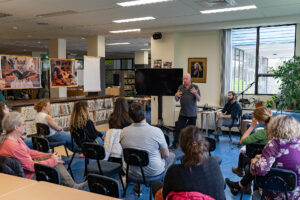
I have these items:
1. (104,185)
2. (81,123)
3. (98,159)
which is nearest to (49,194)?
(104,185)

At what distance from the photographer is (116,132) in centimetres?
382

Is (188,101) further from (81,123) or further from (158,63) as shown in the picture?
(158,63)

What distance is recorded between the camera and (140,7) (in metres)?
5.77

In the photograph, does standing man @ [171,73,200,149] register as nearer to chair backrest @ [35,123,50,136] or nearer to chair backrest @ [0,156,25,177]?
chair backrest @ [35,123,50,136]

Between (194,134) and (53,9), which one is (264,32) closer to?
(53,9)

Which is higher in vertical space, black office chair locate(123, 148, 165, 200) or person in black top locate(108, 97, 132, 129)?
person in black top locate(108, 97, 132, 129)

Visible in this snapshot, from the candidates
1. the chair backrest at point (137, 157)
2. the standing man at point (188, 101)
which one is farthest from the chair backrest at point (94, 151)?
the standing man at point (188, 101)

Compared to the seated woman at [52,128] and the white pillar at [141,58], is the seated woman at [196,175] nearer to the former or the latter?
the seated woman at [52,128]

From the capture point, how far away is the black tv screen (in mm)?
7363

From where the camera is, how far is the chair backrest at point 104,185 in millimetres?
2088

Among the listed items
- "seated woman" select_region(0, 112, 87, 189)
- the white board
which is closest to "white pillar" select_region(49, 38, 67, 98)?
the white board

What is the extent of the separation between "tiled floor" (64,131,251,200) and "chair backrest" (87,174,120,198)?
5.15ft

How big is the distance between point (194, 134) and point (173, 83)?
5.38 m

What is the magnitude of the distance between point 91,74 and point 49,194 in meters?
7.24
